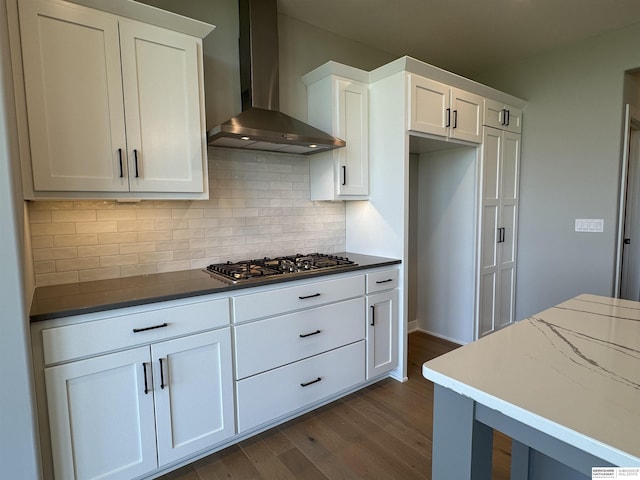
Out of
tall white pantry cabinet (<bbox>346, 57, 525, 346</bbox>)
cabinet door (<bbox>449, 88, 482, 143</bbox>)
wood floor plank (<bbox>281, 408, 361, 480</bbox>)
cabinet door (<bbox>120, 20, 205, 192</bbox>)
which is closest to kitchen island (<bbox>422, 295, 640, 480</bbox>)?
wood floor plank (<bbox>281, 408, 361, 480</bbox>)

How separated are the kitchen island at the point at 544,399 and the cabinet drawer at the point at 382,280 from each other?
1.33 metres

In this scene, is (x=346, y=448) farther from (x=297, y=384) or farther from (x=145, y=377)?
(x=145, y=377)

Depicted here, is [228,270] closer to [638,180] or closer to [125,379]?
[125,379]

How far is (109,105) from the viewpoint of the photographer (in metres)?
1.78

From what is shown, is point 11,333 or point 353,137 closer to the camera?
point 11,333

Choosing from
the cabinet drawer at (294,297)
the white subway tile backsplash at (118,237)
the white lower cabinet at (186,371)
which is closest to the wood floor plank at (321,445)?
the white lower cabinet at (186,371)

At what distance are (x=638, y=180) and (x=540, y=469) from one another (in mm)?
3615

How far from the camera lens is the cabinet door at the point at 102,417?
148 centimetres

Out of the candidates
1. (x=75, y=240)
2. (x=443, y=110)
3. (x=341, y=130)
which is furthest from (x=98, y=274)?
(x=443, y=110)

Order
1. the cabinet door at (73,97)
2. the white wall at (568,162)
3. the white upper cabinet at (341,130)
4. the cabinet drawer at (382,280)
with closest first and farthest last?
the cabinet door at (73,97) → the cabinet drawer at (382,280) → the white upper cabinet at (341,130) → the white wall at (568,162)

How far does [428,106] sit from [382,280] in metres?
1.37

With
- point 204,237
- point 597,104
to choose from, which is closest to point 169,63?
point 204,237

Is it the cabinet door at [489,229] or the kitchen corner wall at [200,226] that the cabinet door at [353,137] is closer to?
the kitchen corner wall at [200,226]

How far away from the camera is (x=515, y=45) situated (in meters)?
3.32
